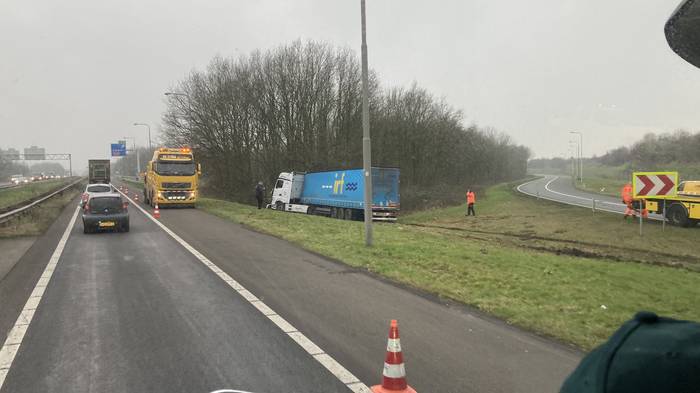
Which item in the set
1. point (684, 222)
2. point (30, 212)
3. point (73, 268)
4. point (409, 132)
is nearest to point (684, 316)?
point (73, 268)

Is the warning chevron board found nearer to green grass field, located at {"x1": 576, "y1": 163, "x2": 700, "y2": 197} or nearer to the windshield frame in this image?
the windshield frame

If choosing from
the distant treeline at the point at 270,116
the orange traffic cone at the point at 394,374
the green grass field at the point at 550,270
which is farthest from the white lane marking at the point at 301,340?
the distant treeline at the point at 270,116

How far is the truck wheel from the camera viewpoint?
872 inches

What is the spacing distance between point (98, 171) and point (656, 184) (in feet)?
179

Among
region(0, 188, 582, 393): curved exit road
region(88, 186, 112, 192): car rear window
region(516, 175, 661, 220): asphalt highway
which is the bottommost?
region(516, 175, 661, 220): asphalt highway

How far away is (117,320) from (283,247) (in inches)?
294

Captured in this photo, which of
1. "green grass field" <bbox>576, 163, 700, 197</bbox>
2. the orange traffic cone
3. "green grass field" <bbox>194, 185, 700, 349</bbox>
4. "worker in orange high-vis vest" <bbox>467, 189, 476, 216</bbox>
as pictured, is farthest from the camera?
"green grass field" <bbox>576, 163, 700, 197</bbox>

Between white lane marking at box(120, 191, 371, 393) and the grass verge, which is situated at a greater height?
the grass verge

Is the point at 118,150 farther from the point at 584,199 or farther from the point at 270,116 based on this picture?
the point at 584,199

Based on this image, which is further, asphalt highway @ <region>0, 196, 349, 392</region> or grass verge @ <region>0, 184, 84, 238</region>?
grass verge @ <region>0, 184, 84, 238</region>

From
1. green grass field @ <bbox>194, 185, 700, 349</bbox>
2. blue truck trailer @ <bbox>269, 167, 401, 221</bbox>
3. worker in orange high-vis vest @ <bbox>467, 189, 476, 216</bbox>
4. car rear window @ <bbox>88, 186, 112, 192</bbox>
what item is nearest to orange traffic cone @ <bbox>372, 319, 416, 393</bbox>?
green grass field @ <bbox>194, 185, 700, 349</bbox>

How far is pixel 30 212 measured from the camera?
22.5 m

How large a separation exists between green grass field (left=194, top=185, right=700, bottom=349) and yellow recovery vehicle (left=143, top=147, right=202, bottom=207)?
8.16 m

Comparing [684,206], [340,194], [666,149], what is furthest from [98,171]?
[666,149]
